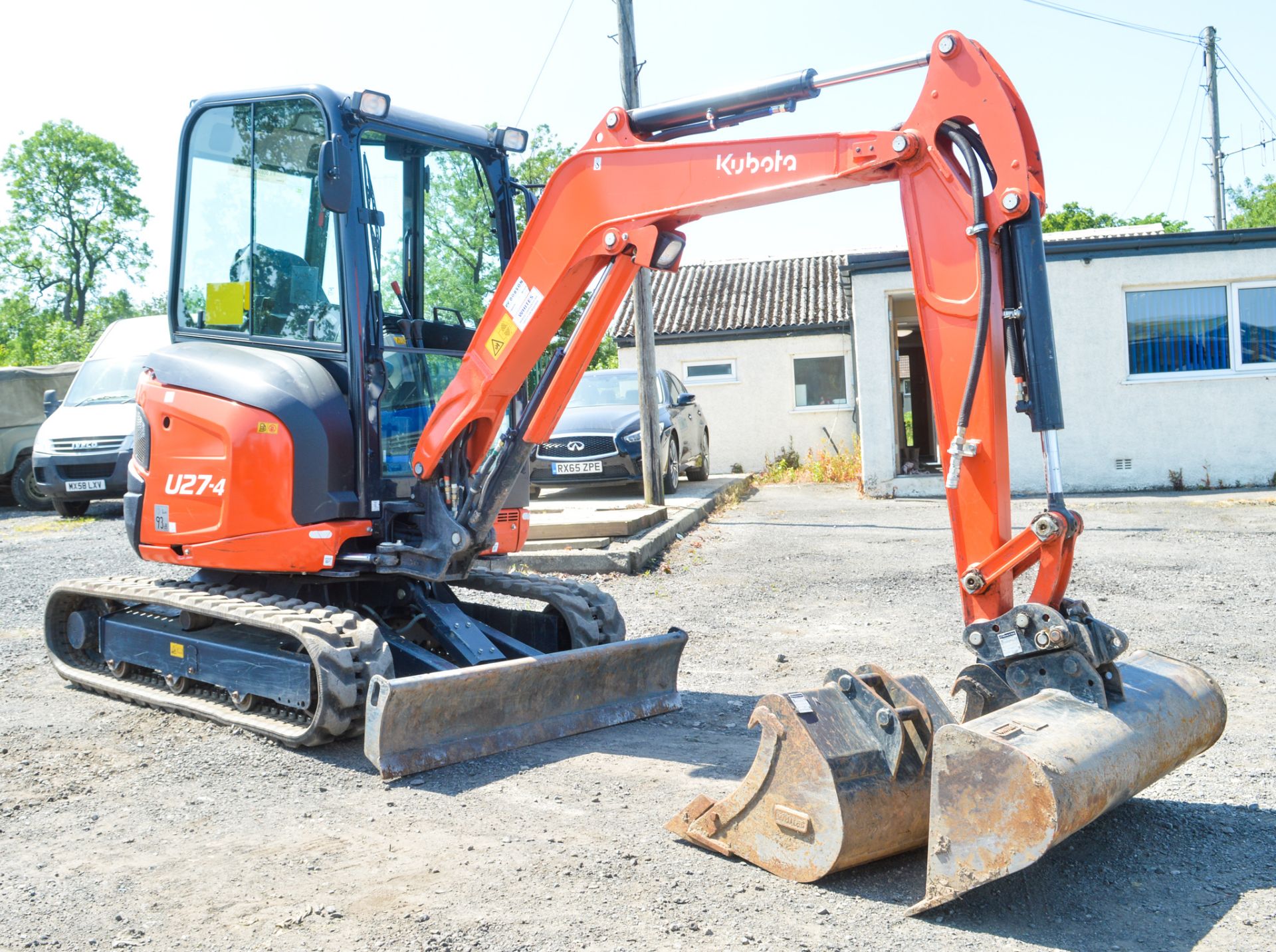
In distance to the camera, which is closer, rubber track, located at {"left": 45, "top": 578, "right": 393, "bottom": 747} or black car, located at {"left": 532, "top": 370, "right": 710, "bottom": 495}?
rubber track, located at {"left": 45, "top": 578, "right": 393, "bottom": 747}

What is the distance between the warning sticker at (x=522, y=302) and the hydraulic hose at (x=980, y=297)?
207 centimetres

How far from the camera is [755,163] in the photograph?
4.43m

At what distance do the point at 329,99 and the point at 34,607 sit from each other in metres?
5.84

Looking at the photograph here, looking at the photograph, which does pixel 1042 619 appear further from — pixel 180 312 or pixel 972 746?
pixel 180 312

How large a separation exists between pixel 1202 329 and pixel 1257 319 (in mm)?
683

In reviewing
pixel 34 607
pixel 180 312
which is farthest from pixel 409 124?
pixel 34 607

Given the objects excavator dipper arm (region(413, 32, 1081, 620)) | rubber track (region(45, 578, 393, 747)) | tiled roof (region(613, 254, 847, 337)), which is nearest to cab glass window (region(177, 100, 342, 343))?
excavator dipper arm (region(413, 32, 1081, 620))

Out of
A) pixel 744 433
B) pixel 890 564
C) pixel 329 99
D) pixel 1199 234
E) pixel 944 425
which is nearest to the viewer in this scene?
pixel 944 425

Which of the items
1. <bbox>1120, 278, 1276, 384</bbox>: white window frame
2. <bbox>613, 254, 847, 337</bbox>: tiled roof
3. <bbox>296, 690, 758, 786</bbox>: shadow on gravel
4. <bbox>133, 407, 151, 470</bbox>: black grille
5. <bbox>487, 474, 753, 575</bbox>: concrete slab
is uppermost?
<bbox>613, 254, 847, 337</bbox>: tiled roof

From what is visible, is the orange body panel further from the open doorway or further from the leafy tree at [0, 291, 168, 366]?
the leafy tree at [0, 291, 168, 366]

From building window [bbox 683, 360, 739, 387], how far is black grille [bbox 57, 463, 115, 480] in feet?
38.8

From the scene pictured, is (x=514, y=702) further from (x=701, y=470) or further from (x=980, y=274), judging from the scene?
(x=701, y=470)

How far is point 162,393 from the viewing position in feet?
19.6

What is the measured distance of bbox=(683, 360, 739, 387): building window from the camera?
76.4 feet
